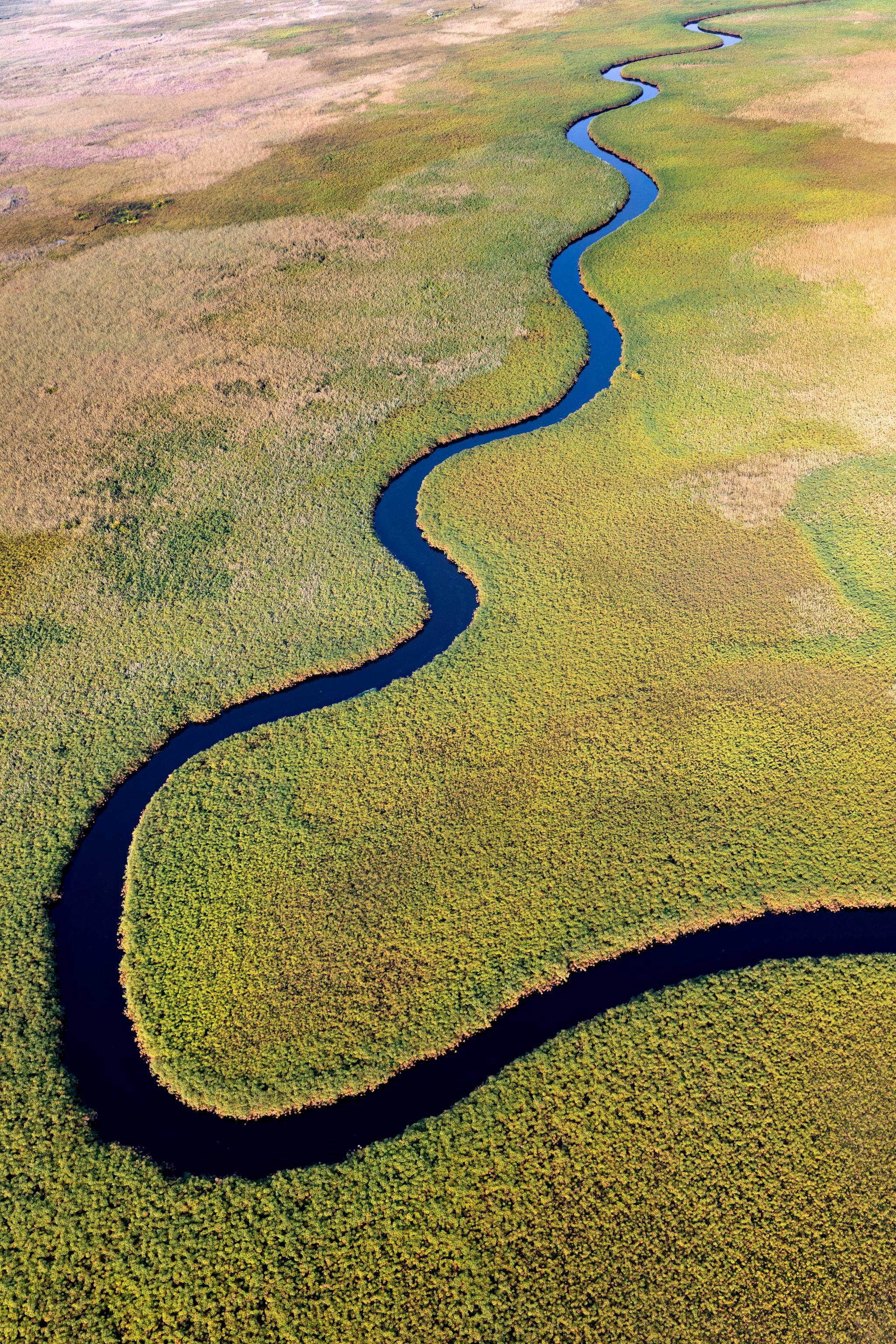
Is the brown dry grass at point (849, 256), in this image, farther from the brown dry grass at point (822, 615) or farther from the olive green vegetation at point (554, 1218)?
the olive green vegetation at point (554, 1218)

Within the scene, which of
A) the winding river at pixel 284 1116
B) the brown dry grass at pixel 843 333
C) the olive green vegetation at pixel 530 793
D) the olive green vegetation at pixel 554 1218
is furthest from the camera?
the brown dry grass at pixel 843 333

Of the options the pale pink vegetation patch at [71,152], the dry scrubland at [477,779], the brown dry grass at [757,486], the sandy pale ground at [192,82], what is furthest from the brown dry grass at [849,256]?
the pale pink vegetation patch at [71,152]

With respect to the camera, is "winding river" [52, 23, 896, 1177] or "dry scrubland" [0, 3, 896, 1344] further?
"winding river" [52, 23, 896, 1177]

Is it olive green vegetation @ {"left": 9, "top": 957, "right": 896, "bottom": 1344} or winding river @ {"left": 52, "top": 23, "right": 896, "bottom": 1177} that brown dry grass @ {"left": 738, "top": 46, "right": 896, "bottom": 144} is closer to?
winding river @ {"left": 52, "top": 23, "right": 896, "bottom": 1177}

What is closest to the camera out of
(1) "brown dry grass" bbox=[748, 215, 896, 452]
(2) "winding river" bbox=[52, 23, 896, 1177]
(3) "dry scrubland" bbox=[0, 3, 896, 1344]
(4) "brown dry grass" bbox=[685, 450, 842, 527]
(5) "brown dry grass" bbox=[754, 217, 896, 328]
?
(3) "dry scrubland" bbox=[0, 3, 896, 1344]

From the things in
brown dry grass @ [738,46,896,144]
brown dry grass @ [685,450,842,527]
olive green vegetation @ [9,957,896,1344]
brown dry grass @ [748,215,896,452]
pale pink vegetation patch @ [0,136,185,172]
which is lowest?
olive green vegetation @ [9,957,896,1344]

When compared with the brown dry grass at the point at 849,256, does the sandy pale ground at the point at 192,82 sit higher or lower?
higher

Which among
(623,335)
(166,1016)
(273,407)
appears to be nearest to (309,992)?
(166,1016)

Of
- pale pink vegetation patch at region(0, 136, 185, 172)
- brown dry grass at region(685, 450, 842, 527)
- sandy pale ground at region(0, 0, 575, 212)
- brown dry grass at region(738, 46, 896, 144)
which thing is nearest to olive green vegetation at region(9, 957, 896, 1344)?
brown dry grass at region(685, 450, 842, 527)
